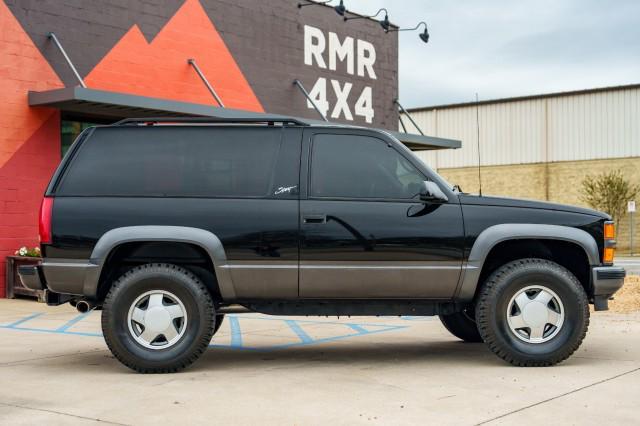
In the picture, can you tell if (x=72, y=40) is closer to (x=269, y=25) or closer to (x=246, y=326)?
(x=269, y=25)

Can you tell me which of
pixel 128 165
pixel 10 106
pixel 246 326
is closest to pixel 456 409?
pixel 128 165

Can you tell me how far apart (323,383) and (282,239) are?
132cm

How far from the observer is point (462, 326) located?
9.49 meters

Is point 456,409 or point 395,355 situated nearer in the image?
point 456,409

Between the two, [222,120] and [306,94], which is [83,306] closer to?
[222,120]

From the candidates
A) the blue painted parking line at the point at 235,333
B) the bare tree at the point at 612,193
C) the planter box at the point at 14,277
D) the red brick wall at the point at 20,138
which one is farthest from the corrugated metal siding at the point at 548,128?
the blue painted parking line at the point at 235,333

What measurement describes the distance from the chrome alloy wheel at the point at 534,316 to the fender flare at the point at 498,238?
1.28 feet

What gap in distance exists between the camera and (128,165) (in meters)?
7.76

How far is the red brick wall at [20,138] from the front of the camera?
16.0m

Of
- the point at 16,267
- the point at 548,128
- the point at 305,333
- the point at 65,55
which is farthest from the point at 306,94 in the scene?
the point at 548,128

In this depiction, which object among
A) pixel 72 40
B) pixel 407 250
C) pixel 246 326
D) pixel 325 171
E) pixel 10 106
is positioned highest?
pixel 72 40

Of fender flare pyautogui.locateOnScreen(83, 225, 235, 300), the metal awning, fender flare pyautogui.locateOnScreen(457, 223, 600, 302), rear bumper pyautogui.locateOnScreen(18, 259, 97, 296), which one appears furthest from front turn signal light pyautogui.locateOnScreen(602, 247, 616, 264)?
the metal awning

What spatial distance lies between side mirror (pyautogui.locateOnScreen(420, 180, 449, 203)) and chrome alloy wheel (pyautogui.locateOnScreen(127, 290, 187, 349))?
225 cm

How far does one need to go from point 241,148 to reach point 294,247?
1.01 meters
